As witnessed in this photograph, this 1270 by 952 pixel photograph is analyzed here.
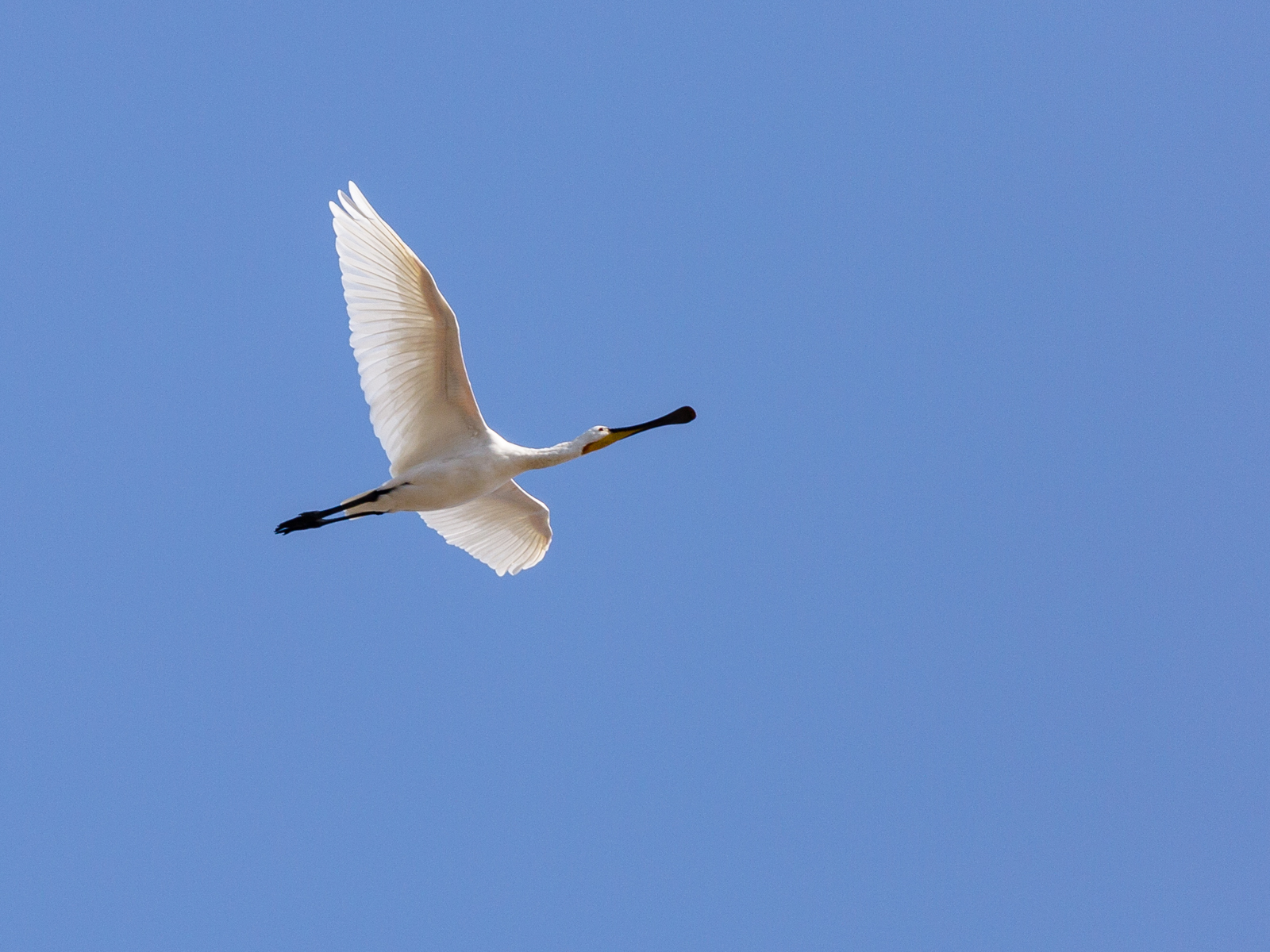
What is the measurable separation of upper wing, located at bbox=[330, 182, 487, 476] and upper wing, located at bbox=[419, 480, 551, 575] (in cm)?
169

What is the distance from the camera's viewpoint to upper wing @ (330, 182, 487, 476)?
1195 centimetres

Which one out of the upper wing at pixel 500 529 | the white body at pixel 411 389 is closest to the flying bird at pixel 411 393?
the white body at pixel 411 389

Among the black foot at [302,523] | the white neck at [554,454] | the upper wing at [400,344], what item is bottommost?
the black foot at [302,523]

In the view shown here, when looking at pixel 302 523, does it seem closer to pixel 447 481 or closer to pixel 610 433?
pixel 447 481

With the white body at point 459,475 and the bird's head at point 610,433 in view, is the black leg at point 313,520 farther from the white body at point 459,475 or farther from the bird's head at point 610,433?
the bird's head at point 610,433

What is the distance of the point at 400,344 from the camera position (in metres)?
12.4

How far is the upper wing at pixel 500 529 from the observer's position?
14.5 m

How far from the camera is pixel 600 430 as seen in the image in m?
13.2

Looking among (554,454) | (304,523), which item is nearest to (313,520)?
(304,523)

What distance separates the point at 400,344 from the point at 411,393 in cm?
47

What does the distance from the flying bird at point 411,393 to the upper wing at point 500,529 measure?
1.53m

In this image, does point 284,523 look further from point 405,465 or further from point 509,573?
point 509,573

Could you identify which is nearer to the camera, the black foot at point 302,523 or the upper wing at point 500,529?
the black foot at point 302,523

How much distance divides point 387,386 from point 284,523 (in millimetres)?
1505
